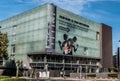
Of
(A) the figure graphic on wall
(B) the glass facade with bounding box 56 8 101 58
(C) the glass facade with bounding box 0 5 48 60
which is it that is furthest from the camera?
(A) the figure graphic on wall

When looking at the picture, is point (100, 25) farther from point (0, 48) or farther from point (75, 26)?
point (0, 48)

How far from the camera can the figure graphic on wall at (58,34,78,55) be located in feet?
322

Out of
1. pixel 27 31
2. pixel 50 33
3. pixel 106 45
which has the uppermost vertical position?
pixel 27 31

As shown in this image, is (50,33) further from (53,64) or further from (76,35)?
(76,35)

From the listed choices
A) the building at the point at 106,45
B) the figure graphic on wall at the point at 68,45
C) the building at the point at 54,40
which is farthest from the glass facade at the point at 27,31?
the building at the point at 106,45

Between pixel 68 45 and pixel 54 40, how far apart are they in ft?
33.6

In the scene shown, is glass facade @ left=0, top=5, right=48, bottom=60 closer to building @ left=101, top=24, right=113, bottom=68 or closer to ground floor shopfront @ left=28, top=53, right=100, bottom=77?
ground floor shopfront @ left=28, top=53, right=100, bottom=77

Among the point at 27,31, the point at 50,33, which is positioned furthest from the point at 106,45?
the point at 27,31

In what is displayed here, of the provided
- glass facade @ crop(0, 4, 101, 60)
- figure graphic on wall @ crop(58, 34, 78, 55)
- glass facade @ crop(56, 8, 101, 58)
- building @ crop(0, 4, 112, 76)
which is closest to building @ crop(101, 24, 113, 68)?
building @ crop(0, 4, 112, 76)

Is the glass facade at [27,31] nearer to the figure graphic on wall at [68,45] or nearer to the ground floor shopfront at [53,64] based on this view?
the ground floor shopfront at [53,64]

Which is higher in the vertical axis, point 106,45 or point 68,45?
point 106,45

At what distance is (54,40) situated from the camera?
93.0 meters

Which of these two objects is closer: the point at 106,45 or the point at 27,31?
the point at 27,31

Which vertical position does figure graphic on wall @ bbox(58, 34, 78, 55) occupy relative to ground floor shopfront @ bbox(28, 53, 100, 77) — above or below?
above
